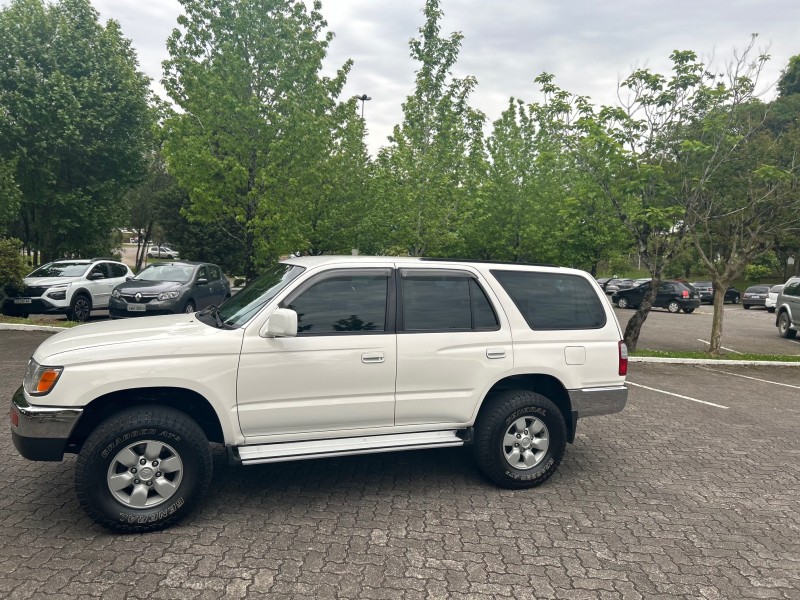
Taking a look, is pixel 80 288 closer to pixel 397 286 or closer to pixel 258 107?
pixel 258 107

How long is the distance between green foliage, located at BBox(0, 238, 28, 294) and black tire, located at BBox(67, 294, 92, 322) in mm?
1221

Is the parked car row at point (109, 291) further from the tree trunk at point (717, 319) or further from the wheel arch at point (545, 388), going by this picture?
the tree trunk at point (717, 319)

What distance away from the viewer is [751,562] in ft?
12.4

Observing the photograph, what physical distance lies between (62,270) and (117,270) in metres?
1.60

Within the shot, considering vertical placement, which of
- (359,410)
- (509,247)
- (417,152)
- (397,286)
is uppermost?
(417,152)

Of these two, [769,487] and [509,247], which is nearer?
[769,487]

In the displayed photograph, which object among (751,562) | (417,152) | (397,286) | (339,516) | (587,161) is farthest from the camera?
(417,152)

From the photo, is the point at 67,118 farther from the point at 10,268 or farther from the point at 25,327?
the point at 25,327

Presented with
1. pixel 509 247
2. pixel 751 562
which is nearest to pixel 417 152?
pixel 509 247

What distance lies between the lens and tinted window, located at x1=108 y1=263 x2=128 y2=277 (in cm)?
1625

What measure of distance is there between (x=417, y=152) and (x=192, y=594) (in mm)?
15296

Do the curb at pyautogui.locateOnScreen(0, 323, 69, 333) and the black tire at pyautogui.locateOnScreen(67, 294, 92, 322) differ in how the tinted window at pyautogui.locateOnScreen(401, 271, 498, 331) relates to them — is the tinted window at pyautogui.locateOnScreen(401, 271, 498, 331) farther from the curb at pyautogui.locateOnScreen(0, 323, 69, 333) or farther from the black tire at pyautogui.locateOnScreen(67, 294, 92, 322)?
the black tire at pyautogui.locateOnScreen(67, 294, 92, 322)

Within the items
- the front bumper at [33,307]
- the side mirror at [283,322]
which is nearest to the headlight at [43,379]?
the side mirror at [283,322]

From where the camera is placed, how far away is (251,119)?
1506 centimetres
